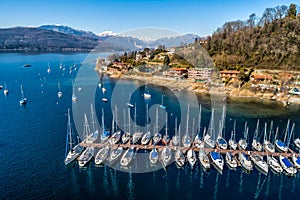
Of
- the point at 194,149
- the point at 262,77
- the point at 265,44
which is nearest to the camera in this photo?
the point at 194,149

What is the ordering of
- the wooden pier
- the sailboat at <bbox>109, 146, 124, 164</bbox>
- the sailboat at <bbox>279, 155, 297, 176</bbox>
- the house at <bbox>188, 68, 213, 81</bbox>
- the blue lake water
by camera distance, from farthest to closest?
the house at <bbox>188, 68, 213, 81</bbox> < the wooden pier < the sailboat at <bbox>109, 146, 124, 164</bbox> < the sailboat at <bbox>279, 155, 297, 176</bbox> < the blue lake water

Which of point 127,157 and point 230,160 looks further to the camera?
point 127,157

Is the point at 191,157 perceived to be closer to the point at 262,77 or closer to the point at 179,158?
the point at 179,158

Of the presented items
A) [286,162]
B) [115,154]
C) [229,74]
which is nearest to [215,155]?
[286,162]

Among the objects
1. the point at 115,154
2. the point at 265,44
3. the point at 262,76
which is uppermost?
the point at 265,44

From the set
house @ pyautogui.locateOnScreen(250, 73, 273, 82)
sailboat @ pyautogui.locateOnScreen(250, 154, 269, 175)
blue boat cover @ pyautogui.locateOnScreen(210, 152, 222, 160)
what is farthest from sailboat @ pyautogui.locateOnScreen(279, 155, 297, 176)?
house @ pyautogui.locateOnScreen(250, 73, 273, 82)

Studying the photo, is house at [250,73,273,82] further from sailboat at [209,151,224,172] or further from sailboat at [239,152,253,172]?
sailboat at [209,151,224,172]

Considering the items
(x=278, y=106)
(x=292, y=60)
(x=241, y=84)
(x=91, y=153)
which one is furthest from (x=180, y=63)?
(x=91, y=153)
